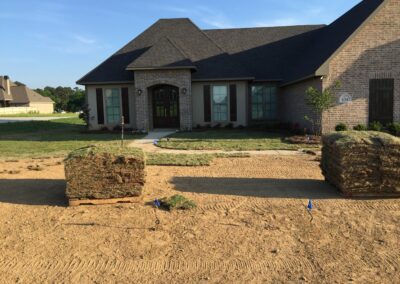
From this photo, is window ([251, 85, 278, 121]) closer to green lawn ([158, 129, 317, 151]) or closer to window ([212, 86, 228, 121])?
window ([212, 86, 228, 121])

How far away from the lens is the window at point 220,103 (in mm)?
21109

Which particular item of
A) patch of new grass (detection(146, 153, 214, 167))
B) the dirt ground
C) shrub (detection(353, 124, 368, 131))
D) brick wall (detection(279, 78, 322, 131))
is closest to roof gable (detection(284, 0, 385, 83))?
brick wall (detection(279, 78, 322, 131))

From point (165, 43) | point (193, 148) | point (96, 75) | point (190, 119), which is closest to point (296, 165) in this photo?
point (193, 148)

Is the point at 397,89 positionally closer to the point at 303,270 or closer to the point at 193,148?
the point at 193,148

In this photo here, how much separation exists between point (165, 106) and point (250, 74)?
5.51 meters

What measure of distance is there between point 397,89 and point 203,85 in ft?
33.2

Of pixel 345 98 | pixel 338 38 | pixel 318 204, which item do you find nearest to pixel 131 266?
pixel 318 204

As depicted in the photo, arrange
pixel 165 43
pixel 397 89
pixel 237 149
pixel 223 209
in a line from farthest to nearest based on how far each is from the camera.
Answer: pixel 165 43
pixel 397 89
pixel 237 149
pixel 223 209

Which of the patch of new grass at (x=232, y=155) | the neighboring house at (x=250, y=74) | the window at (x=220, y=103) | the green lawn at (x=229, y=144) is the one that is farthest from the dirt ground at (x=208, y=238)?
the window at (x=220, y=103)

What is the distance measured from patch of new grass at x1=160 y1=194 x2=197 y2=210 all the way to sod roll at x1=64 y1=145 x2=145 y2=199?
57 cm

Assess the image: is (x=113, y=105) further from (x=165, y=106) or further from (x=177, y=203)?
(x=177, y=203)

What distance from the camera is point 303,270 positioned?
13.0 ft

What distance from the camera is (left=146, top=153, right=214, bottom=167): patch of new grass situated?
32.6ft

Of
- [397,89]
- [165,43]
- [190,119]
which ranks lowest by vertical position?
[190,119]
